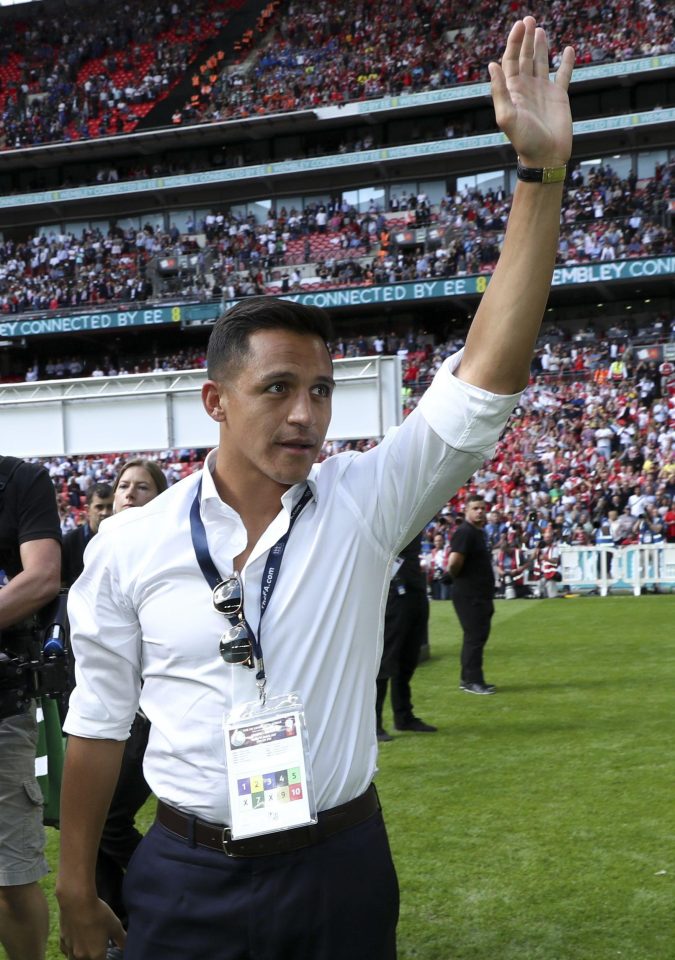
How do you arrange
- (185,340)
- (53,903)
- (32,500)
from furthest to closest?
(185,340) → (53,903) → (32,500)

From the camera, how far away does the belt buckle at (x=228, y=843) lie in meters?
2.00

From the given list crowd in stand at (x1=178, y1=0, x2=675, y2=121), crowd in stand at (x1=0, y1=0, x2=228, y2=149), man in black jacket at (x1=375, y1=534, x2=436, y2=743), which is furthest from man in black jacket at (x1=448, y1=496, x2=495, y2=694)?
crowd in stand at (x1=0, y1=0, x2=228, y2=149)

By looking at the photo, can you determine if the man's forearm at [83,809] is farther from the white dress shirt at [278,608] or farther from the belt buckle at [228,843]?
the belt buckle at [228,843]

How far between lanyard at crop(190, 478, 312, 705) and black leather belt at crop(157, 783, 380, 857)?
25cm

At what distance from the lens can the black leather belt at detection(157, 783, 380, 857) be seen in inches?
78.5

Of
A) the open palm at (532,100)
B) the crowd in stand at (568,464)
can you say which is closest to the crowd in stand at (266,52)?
the crowd in stand at (568,464)

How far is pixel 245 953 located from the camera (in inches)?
78.2

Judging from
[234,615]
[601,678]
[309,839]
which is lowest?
[601,678]

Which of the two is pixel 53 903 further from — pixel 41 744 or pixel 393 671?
pixel 393 671

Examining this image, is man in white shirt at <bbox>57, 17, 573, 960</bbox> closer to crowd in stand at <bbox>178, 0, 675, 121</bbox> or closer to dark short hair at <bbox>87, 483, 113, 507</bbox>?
dark short hair at <bbox>87, 483, 113, 507</bbox>

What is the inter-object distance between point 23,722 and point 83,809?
1.34m

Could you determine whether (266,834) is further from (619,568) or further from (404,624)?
(619,568)

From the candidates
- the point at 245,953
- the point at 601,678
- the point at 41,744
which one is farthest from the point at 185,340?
→ the point at 245,953

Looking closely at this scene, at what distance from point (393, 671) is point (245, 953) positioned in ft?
20.4
